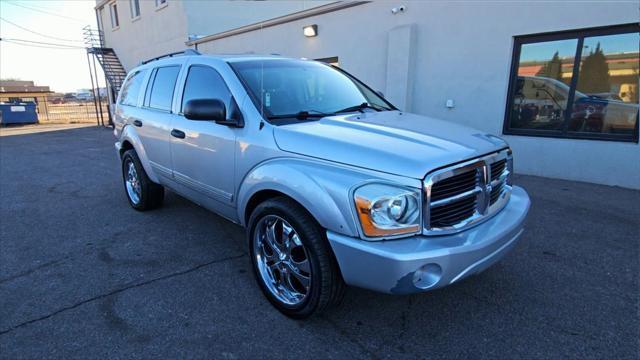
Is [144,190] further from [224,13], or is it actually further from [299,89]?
[224,13]

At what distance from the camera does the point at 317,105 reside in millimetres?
3234

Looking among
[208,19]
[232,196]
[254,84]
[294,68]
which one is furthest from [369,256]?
[208,19]

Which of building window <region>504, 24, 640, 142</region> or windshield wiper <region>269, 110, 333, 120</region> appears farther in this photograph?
building window <region>504, 24, 640, 142</region>

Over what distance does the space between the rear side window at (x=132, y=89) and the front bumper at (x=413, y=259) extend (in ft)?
12.5

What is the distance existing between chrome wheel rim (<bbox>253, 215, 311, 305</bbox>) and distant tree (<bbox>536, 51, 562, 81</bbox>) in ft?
20.0

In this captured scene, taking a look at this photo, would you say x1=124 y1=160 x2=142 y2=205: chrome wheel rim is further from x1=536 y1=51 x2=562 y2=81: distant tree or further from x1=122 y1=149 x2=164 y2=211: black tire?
x1=536 y1=51 x2=562 y2=81: distant tree

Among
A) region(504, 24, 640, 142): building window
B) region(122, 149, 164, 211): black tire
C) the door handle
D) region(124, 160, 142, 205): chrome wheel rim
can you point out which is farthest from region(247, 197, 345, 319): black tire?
region(504, 24, 640, 142): building window

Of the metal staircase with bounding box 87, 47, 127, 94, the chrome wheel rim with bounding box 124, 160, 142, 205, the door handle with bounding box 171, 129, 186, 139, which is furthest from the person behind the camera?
the metal staircase with bounding box 87, 47, 127, 94

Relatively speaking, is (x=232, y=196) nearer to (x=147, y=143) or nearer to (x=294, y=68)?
(x=294, y=68)

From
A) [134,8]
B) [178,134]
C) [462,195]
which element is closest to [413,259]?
[462,195]

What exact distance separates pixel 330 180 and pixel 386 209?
37 centimetres

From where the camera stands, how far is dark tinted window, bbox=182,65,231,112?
3.25 meters

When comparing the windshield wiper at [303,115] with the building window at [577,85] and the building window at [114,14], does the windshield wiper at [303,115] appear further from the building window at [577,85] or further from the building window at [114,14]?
the building window at [114,14]

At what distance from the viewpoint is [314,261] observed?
7.75ft
